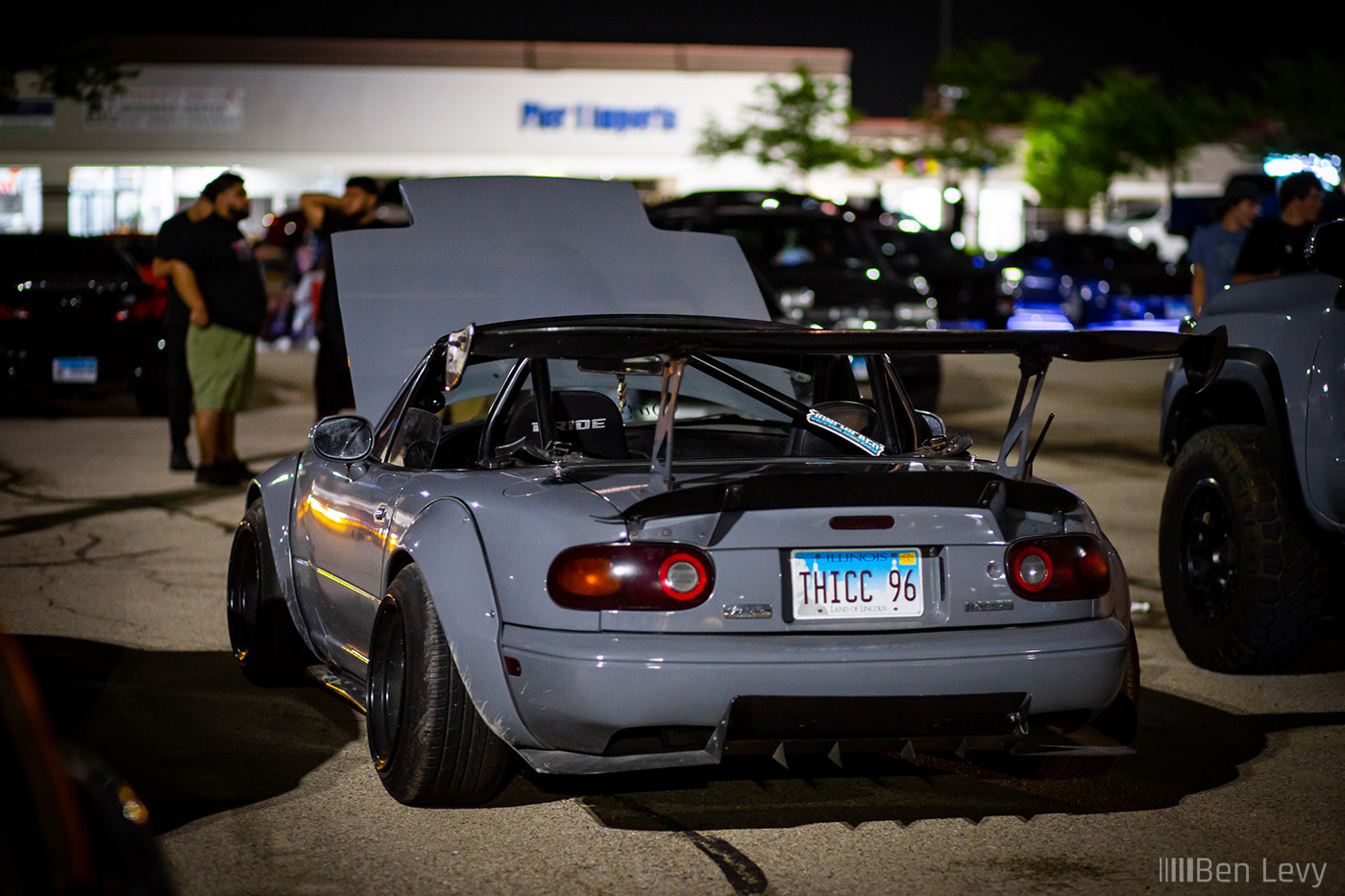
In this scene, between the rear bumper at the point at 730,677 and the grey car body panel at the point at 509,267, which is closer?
the rear bumper at the point at 730,677

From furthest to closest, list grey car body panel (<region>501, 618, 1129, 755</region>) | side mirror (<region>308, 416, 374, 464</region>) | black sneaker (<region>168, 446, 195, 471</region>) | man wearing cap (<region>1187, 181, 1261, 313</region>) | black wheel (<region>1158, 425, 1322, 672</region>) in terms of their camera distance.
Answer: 1. black sneaker (<region>168, 446, 195, 471</region>)
2. man wearing cap (<region>1187, 181, 1261, 313</region>)
3. black wheel (<region>1158, 425, 1322, 672</region>)
4. side mirror (<region>308, 416, 374, 464</region>)
5. grey car body panel (<region>501, 618, 1129, 755</region>)

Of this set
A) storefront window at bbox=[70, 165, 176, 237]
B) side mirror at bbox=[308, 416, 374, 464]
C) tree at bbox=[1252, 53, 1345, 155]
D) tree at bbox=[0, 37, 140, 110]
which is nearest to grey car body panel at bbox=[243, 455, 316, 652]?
side mirror at bbox=[308, 416, 374, 464]

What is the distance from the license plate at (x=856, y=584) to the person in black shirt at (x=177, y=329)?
7297 millimetres

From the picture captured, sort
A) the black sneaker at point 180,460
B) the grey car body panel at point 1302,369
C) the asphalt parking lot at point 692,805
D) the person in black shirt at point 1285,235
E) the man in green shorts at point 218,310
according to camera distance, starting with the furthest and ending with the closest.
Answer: the black sneaker at point 180,460 → the man in green shorts at point 218,310 → the person in black shirt at point 1285,235 → the grey car body panel at point 1302,369 → the asphalt parking lot at point 692,805

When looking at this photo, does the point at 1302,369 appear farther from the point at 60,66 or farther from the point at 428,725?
the point at 60,66

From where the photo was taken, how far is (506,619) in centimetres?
396

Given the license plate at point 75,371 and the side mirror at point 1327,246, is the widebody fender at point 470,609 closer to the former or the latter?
A: the side mirror at point 1327,246

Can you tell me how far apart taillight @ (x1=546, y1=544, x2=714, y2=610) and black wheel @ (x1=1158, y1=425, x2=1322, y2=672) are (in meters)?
3.00

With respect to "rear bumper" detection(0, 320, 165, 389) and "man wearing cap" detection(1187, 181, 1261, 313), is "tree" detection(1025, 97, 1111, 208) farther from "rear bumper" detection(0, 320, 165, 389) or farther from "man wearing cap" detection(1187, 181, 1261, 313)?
"man wearing cap" detection(1187, 181, 1261, 313)

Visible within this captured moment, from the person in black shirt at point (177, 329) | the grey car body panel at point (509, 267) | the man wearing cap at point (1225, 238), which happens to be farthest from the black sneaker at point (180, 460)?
the man wearing cap at point (1225, 238)

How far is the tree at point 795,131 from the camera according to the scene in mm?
47469

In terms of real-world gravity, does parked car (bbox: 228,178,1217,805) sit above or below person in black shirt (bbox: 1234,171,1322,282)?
below

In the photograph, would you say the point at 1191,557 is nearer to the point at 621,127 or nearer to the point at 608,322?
the point at 608,322

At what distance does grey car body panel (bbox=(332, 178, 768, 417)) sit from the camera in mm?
6195
